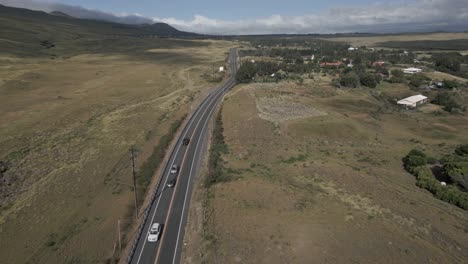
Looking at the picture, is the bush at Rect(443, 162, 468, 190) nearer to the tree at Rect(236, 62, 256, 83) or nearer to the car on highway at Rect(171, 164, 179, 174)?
the car on highway at Rect(171, 164, 179, 174)

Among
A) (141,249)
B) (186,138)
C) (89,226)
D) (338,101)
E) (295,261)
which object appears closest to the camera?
(295,261)

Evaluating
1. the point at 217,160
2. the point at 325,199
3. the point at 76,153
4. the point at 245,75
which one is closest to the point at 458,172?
the point at 325,199

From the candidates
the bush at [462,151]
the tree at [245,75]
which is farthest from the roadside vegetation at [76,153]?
the bush at [462,151]

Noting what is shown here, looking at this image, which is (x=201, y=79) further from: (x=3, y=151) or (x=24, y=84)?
(x=3, y=151)

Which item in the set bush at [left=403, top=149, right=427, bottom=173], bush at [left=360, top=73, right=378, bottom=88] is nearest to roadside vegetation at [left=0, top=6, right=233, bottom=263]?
bush at [left=403, top=149, right=427, bottom=173]

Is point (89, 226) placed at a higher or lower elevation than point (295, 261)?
lower

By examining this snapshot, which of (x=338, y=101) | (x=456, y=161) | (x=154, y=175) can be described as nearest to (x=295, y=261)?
(x=154, y=175)

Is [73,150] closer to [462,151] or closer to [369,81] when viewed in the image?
[462,151]
